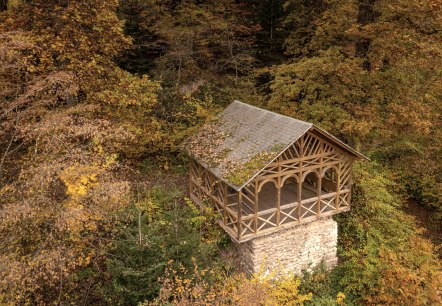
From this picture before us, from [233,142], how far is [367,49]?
7723mm

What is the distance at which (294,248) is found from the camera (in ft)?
40.8

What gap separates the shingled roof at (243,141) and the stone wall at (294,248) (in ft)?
8.76

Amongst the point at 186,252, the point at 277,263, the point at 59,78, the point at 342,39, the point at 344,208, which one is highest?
the point at 59,78

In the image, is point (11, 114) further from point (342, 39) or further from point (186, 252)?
point (342, 39)

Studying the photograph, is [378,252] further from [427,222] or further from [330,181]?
[427,222]

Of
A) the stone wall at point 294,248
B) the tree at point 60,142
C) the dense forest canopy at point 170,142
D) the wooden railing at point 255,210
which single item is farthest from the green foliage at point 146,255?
the stone wall at point 294,248

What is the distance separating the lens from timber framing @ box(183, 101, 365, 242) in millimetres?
11156

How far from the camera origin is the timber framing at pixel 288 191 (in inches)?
439

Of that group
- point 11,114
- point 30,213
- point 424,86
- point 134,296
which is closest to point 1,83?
point 11,114

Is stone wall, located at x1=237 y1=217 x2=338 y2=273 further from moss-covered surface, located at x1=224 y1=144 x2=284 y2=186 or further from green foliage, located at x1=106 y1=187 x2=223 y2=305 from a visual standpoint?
moss-covered surface, located at x1=224 y1=144 x2=284 y2=186

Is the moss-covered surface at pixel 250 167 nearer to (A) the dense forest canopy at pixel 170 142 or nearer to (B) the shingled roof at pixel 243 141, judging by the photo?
(B) the shingled roof at pixel 243 141

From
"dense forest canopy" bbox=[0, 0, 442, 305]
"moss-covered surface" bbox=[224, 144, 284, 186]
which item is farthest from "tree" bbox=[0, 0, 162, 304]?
"moss-covered surface" bbox=[224, 144, 284, 186]

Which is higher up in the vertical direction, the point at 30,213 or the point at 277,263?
the point at 30,213

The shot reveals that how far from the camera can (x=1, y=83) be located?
1030cm
